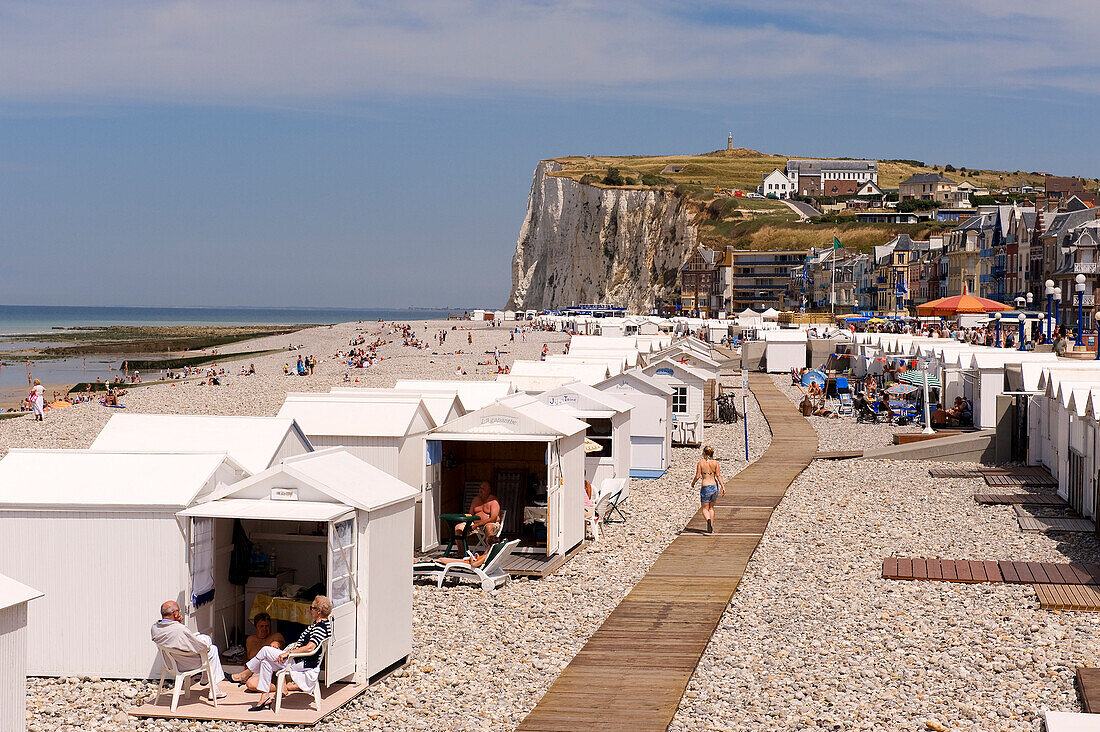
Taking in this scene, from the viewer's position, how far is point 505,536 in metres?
14.4

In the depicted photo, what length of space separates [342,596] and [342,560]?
10.7 inches

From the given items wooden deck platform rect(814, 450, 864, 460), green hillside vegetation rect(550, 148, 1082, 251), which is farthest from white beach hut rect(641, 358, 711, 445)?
green hillside vegetation rect(550, 148, 1082, 251)

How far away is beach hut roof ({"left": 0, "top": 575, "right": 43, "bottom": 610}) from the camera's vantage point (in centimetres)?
668

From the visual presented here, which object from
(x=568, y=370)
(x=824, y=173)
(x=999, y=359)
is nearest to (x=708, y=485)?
(x=568, y=370)

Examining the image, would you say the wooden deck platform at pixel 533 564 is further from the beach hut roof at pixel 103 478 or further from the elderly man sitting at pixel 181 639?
the elderly man sitting at pixel 181 639

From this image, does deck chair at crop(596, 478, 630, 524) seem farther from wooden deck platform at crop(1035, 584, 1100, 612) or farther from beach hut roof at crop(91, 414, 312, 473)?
wooden deck platform at crop(1035, 584, 1100, 612)

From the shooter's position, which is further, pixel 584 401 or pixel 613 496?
pixel 584 401

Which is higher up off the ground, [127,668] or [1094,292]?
[1094,292]

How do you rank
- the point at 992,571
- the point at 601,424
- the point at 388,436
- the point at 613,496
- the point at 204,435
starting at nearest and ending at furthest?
the point at 204,435, the point at 992,571, the point at 388,436, the point at 613,496, the point at 601,424

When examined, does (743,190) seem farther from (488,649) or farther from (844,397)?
(488,649)

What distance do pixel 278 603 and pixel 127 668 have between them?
127 centimetres

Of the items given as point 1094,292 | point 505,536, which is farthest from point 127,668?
point 1094,292

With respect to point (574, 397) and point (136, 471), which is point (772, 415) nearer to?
point (574, 397)

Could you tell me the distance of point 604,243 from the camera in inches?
5620
